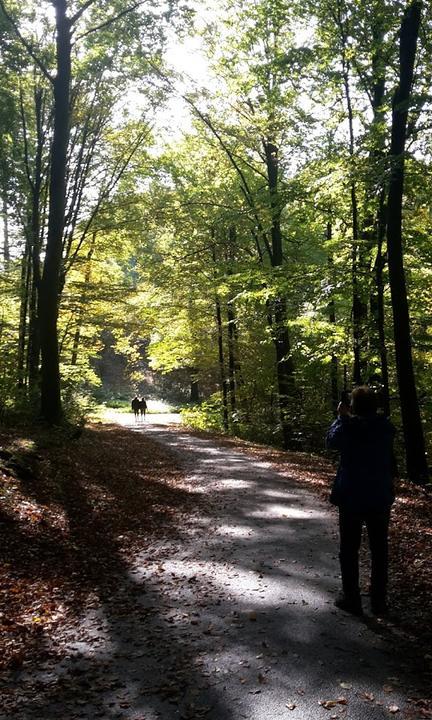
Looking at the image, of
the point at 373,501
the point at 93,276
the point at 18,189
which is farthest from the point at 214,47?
the point at 373,501

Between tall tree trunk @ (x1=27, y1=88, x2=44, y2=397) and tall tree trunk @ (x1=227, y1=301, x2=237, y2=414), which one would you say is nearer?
tall tree trunk @ (x1=27, y1=88, x2=44, y2=397)

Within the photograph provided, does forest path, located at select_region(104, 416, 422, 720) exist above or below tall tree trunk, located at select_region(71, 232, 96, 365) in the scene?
below

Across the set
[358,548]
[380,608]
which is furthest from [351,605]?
[358,548]

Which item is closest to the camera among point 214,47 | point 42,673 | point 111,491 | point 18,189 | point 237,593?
point 42,673

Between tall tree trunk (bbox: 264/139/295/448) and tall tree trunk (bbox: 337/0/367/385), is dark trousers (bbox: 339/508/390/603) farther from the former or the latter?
tall tree trunk (bbox: 264/139/295/448)

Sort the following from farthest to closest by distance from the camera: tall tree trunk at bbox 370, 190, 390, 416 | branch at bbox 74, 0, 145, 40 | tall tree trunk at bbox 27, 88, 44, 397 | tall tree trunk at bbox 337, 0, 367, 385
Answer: tall tree trunk at bbox 27, 88, 44, 397
branch at bbox 74, 0, 145, 40
tall tree trunk at bbox 337, 0, 367, 385
tall tree trunk at bbox 370, 190, 390, 416

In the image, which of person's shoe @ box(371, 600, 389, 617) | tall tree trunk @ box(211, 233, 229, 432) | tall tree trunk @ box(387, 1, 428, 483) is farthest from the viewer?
tall tree trunk @ box(211, 233, 229, 432)

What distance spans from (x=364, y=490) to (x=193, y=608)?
1958mm

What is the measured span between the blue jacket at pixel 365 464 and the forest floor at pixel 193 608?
1.01 meters

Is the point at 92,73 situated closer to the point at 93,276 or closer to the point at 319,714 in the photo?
the point at 93,276

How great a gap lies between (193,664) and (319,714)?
1.07m

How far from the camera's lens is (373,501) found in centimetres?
452

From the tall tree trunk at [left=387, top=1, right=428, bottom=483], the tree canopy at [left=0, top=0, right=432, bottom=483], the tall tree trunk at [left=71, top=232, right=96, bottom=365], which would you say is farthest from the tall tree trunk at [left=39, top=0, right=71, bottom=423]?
the tall tree trunk at [left=387, top=1, right=428, bottom=483]

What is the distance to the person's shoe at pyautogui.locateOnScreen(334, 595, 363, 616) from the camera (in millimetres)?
4617
